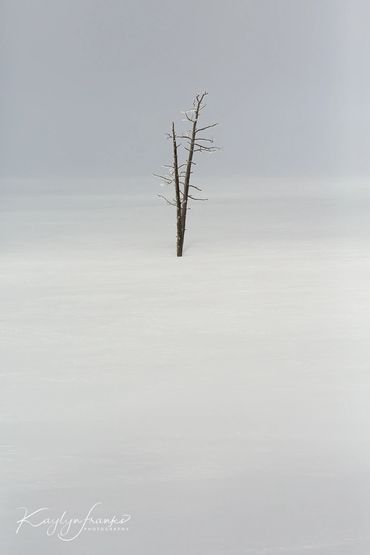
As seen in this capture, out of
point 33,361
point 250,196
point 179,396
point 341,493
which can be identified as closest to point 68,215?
point 250,196

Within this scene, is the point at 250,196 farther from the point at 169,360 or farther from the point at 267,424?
the point at 267,424

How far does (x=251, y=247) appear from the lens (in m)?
9.30

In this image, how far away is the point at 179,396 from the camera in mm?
4613

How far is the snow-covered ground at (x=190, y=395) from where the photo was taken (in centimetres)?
338

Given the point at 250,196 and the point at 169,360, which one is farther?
the point at 250,196

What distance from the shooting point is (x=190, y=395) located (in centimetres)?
463

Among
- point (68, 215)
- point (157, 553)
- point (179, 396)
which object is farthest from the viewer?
point (68, 215)

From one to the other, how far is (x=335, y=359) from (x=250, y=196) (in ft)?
29.7

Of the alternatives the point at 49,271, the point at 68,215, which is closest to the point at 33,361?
the point at 49,271

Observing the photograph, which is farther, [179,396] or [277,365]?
[277,365]

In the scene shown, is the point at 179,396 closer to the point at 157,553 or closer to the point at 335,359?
the point at 335,359

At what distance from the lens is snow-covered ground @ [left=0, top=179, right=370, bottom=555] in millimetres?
3375

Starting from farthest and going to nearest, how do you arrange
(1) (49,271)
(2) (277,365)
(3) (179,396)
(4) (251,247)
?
(4) (251,247) → (1) (49,271) → (2) (277,365) → (3) (179,396)

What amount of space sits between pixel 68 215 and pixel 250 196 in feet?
9.74
